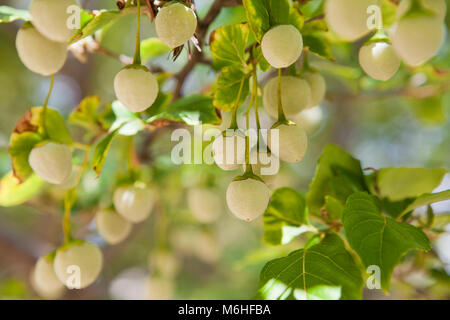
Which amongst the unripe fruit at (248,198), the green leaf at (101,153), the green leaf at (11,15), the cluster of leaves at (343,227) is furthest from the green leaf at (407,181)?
the green leaf at (11,15)

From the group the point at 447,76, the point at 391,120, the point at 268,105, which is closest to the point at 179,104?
the point at 268,105

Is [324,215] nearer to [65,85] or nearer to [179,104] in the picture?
[179,104]

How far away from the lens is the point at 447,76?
85 cm

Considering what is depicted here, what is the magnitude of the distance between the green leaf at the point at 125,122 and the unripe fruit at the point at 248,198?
14 cm

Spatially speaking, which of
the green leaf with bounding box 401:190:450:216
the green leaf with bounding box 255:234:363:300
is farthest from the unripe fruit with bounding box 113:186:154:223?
the green leaf with bounding box 401:190:450:216

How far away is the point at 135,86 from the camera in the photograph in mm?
430

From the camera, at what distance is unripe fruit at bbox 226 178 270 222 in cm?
42

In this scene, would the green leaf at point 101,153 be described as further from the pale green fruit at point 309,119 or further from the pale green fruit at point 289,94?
the pale green fruit at point 309,119

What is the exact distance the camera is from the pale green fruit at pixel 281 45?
38cm

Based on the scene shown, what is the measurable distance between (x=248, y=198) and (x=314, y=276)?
0.10 m

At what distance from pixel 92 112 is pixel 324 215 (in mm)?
331

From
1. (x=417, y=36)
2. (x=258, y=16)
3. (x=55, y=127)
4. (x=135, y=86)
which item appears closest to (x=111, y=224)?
(x=55, y=127)

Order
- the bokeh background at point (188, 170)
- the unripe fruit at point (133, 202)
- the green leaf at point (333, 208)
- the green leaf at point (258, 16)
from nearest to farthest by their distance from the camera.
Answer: the green leaf at point (258, 16) → the green leaf at point (333, 208) → the unripe fruit at point (133, 202) → the bokeh background at point (188, 170)

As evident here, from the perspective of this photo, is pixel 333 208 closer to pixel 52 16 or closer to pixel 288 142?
pixel 288 142
